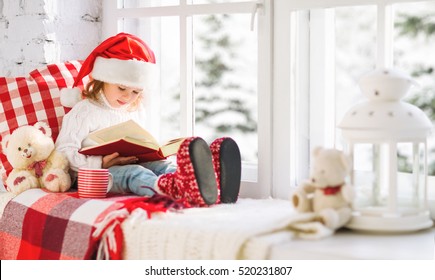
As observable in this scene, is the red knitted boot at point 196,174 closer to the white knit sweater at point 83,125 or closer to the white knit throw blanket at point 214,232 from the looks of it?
the white knit throw blanket at point 214,232

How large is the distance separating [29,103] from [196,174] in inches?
27.7

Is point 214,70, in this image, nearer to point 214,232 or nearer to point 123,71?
point 123,71

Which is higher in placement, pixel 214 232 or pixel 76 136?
pixel 76 136

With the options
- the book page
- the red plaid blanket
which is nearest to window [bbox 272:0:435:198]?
the book page

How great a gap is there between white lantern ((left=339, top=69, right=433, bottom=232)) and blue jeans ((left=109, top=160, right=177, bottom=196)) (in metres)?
0.65

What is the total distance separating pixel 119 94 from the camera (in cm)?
226

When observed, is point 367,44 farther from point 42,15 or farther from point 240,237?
point 42,15

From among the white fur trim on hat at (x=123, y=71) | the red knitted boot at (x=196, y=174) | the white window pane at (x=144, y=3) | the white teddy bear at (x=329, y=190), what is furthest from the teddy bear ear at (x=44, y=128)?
the white teddy bear at (x=329, y=190)

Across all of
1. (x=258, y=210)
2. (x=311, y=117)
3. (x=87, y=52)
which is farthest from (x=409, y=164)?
(x=87, y=52)

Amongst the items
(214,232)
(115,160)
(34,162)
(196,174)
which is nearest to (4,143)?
(34,162)

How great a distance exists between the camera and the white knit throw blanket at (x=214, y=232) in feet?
5.18

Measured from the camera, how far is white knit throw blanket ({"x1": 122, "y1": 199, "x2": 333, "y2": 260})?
1580mm
